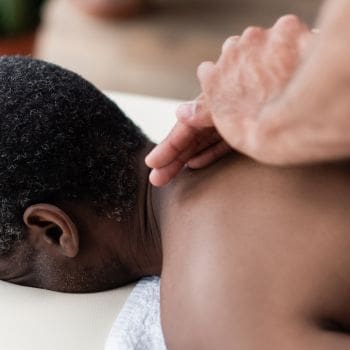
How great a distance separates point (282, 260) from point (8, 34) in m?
1.96

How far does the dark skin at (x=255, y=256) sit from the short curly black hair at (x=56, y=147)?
34 millimetres

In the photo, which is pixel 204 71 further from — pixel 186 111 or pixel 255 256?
pixel 255 256

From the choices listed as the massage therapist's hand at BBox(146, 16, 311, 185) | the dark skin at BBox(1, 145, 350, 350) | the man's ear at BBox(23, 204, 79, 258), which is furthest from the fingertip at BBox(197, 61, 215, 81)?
the man's ear at BBox(23, 204, 79, 258)

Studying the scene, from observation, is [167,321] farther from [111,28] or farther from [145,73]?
[111,28]

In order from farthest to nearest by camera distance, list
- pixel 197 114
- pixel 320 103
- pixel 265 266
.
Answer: pixel 197 114 → pixel 265 266 → pixel 320 103

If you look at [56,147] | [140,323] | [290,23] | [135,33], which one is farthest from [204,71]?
[135,33]

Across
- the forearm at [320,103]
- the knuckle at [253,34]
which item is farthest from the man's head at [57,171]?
the forearm at [320,103]

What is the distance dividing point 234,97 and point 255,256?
19 centimetres

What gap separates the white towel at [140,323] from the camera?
0.99 meters

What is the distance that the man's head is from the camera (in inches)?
38.8

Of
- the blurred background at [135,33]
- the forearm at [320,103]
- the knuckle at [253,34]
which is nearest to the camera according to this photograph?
the forearm at [320,103]

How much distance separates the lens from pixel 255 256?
86cm

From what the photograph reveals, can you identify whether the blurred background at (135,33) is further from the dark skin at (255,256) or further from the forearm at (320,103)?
the forearm at (320,103)

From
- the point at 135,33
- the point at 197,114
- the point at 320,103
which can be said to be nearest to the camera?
the point at 320,103
